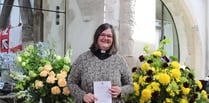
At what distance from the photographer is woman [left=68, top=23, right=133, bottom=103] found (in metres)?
2.34

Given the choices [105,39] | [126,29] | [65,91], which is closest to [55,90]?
[65,91]

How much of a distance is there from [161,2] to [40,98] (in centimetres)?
300

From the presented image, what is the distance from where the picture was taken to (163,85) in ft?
9.23

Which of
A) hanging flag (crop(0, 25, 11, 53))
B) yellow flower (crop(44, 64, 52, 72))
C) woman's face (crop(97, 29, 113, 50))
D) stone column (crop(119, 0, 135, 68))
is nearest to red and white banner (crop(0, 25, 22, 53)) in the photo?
hanging flag (crop(0, 25, 11, 53))

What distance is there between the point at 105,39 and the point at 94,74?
0.22 m

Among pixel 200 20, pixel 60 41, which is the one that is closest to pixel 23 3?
pixel 60 41

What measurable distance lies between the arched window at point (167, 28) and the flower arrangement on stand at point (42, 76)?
284cm

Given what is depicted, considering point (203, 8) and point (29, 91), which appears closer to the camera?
point (29, 91)

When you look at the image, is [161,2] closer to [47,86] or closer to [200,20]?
[200,20]

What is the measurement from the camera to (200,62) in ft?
18.6

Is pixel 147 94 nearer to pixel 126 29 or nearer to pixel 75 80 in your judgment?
pixel 75 80

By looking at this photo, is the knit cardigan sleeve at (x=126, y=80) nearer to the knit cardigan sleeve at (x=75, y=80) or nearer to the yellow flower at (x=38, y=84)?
the knit cardigan sleeve at (x=75, y=80)

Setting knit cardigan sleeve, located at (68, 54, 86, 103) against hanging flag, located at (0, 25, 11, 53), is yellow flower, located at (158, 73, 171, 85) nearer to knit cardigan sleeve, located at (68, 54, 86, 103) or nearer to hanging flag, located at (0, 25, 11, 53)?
knit cardigan sleeve, located at (68, 54, 86, 103)

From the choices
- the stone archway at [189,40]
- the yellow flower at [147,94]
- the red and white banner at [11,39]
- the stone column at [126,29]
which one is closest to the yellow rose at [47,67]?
the yellow flower at [147,94]
